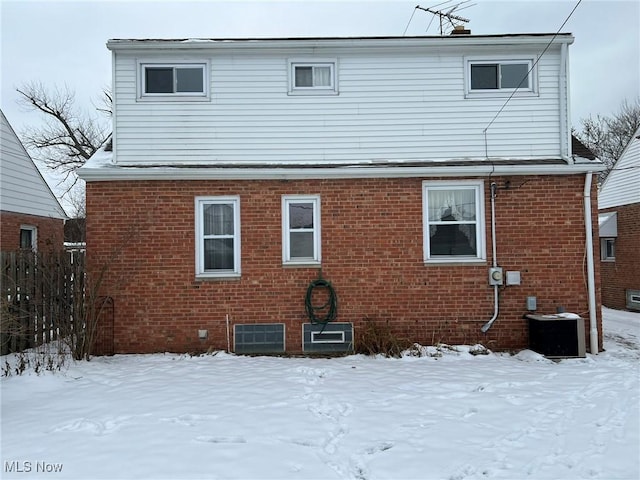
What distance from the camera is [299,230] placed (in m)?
7.74

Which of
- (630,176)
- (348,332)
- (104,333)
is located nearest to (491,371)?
(348,332)

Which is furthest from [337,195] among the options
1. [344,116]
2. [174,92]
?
[174,92]

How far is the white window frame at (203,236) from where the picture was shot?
7641 millimetres

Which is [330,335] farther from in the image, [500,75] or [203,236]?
[500,75]

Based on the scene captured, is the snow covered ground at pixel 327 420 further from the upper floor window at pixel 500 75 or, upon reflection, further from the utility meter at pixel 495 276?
the upper floor window at pixel 500 75

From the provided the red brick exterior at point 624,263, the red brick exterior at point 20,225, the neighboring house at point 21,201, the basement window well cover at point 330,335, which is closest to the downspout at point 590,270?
the basement window well cover at point 330,335

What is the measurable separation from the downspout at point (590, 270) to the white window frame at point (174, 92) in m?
7.21

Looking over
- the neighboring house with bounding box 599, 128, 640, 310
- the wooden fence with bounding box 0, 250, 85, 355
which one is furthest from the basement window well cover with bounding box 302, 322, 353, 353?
the neighboring house with bounding box 599, 128, 640, 310

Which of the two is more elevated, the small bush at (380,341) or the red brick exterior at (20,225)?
the red brick exterior at (20,225)

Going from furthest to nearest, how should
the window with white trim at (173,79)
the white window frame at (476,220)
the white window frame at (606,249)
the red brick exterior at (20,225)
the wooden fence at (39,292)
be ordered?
the white window frame at (606,249)
the red brick exterior at (20,225)
the window with white trim at (173,79)
the white window frame at (476,220)
the wooden fence at (39,292)

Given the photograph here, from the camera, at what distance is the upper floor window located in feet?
26.3

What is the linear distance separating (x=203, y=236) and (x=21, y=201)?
856 centimetres

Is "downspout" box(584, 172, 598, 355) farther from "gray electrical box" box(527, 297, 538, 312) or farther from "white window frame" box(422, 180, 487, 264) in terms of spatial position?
"white window frame" box(422, 180, 487, 264)

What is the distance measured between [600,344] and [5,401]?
937cm
